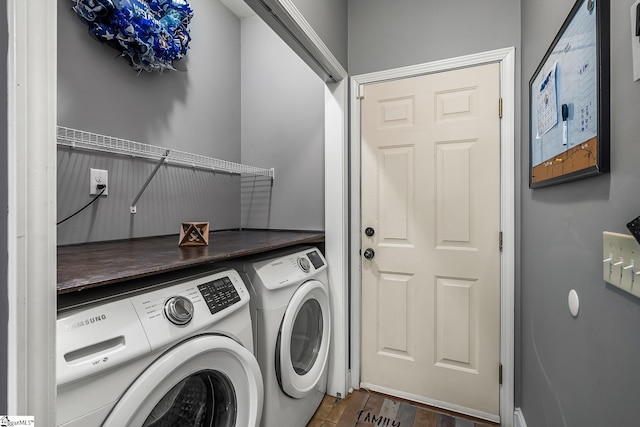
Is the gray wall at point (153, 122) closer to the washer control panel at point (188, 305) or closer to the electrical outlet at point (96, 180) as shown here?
the electrical outlet at point (96, 180)

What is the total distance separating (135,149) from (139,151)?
0.12 m

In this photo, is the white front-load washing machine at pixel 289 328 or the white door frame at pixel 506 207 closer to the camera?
the white front-load washing machine at pixel 289 328

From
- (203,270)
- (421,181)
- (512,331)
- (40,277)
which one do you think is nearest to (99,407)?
(40,277)

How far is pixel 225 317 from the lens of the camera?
37.9 inches

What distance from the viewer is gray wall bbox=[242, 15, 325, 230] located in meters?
2.07

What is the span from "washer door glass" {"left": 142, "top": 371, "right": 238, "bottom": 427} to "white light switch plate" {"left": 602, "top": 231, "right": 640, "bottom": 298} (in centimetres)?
108

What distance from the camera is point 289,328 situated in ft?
4.22

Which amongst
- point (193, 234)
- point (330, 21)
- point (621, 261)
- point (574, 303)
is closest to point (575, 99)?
point (621, 261)

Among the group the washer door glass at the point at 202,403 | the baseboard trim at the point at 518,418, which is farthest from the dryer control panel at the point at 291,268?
the baseboard trim at the point at 518,418

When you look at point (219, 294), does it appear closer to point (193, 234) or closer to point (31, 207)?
point (193, 234)

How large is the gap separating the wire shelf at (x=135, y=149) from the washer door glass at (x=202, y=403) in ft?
3.30

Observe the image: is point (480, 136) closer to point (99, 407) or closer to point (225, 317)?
point (225, 317)

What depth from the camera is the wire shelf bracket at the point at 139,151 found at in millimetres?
1274

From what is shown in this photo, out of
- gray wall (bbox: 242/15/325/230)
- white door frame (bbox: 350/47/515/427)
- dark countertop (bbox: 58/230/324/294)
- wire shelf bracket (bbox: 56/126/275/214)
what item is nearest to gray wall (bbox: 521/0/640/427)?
white door frame (bbox: 350/47/515/427)
